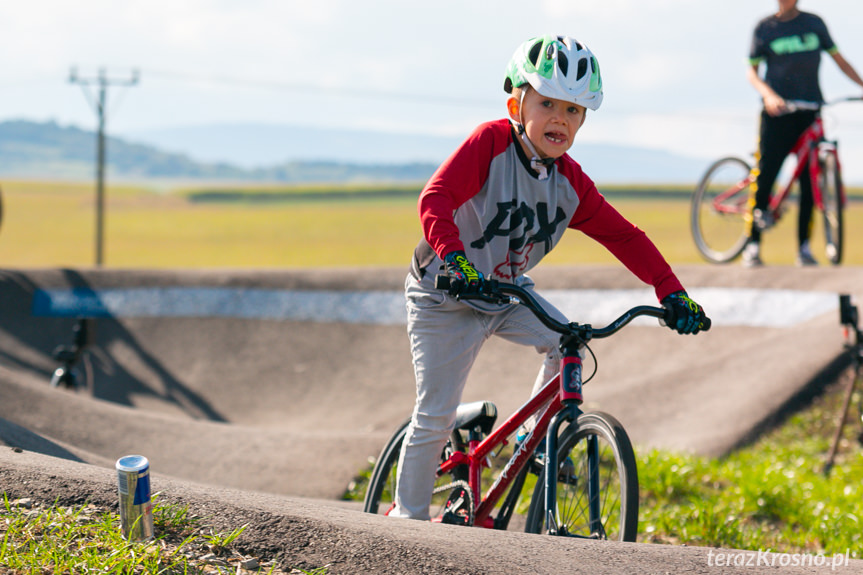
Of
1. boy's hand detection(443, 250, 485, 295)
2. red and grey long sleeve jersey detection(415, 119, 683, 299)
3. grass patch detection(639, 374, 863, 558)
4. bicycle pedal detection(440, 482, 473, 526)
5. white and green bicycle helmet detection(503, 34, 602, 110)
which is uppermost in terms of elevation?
white and green bicycle helmet detection(503, 34, 602, 110)

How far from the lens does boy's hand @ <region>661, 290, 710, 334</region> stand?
3.20 metres

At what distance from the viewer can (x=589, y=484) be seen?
3.13 m

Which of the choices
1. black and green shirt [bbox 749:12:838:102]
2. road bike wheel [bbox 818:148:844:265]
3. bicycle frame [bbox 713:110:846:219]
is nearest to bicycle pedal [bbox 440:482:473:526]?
black and green shirt [bbox 749:12:838:102]

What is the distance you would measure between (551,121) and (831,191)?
6.09 meters

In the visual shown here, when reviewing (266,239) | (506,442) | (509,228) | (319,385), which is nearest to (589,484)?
(506,442)

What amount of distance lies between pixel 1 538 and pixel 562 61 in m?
2.60

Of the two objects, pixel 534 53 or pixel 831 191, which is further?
pixel 831 191

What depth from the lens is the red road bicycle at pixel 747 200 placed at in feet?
26.2

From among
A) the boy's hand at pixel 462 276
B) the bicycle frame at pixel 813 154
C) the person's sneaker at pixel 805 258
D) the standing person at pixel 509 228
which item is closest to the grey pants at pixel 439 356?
the standing person at pixel 509 228

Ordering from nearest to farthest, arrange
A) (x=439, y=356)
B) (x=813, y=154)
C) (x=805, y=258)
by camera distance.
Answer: (x=439, y=356)
(x=813, y=154)
(x=805, y=258)

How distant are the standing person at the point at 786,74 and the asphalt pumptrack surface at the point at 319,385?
1.49 metres

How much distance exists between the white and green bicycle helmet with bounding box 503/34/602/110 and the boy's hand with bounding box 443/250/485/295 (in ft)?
2.48

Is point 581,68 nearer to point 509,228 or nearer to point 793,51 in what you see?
point 509,228

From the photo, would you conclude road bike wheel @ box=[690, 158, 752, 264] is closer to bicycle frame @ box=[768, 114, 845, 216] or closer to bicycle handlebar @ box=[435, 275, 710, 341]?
bicycle frame @ box=[768, 114, 845, 216]
